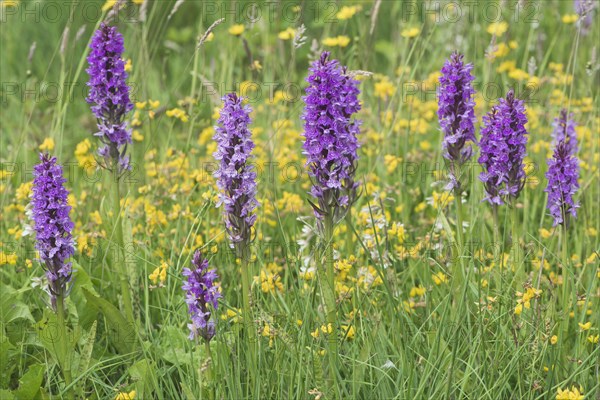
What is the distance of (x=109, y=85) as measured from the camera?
11.9ft

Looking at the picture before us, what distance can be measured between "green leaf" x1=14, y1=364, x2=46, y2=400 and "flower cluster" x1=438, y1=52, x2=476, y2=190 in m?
1.71

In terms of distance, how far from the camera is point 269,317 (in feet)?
11.1

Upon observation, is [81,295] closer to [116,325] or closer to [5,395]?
[116,325]

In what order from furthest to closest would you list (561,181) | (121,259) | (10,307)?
(121,259), (10,307), (561,181)

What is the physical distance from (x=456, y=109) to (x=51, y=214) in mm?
1552

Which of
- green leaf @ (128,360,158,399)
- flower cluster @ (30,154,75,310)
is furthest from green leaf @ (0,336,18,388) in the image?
green leaf @ (128,360,158,399)

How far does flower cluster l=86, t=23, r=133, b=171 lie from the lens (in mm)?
→ 3619

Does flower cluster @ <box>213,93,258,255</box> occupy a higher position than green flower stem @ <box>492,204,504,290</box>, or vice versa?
flower cluster @ <box>213,93,258,255</box>

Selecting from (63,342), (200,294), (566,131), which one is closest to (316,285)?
(200,294)

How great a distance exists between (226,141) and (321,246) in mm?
686

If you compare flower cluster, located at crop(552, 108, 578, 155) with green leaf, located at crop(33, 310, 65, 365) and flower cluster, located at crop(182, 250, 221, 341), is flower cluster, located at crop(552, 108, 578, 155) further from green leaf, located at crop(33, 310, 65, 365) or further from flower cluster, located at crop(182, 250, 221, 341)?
green leaf, located at crop(33, 310, 65, 365)

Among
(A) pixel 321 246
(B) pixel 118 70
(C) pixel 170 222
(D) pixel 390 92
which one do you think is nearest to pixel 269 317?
(A) pixel 321 246

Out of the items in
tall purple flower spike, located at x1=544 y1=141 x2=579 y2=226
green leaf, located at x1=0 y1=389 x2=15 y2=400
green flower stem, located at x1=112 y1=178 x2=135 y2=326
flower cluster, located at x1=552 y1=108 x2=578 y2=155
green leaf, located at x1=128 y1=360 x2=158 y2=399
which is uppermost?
flower cluster, located at x1=552 y1=108 x2=578 y2=155

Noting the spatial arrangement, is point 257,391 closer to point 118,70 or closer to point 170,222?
point 118,70
